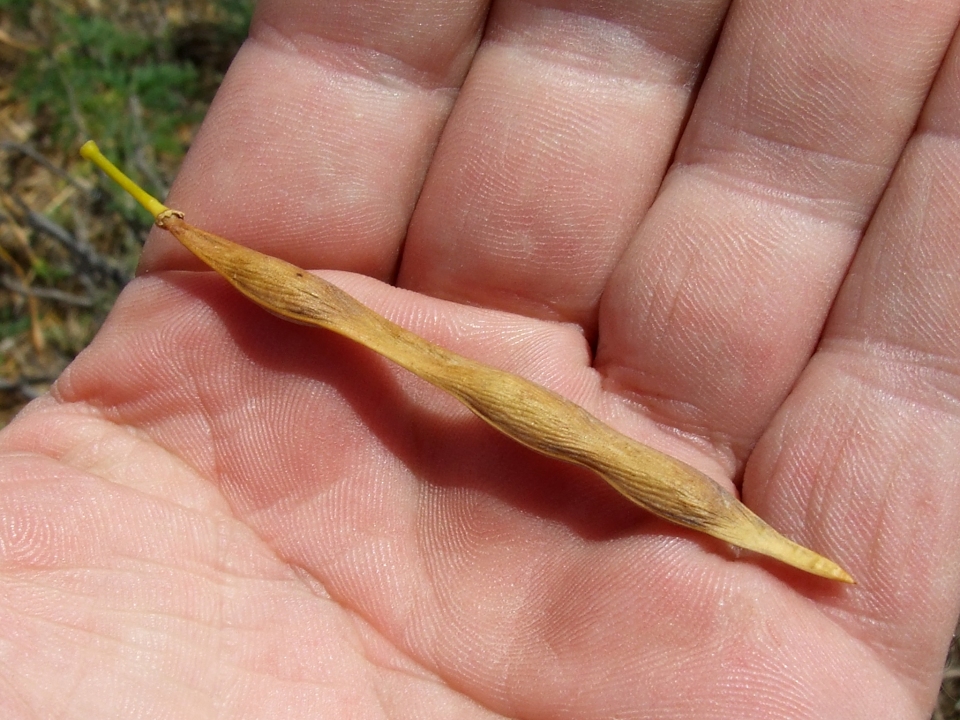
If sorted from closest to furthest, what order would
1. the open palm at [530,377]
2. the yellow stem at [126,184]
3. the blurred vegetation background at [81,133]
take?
the open palm at [530,377]
the yellow stem at [126,184]
the blurred vegetation background at [81,133]

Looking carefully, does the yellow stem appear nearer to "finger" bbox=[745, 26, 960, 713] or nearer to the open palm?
the open palm

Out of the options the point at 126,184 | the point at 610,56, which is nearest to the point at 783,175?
the point at 610,56

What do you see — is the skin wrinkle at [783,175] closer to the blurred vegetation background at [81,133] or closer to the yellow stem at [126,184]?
the yellow stem at [126,184]

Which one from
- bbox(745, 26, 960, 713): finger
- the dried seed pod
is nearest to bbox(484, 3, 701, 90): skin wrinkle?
bbox(745, 26, 960, 713): finger

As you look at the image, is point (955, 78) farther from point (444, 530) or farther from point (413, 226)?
point (444, 530)

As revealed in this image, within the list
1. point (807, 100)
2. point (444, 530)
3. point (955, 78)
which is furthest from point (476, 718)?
point (955, 78)

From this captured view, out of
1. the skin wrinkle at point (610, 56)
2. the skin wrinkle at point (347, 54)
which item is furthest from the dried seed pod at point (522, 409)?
the skin wrinkle at point (610, 56)
